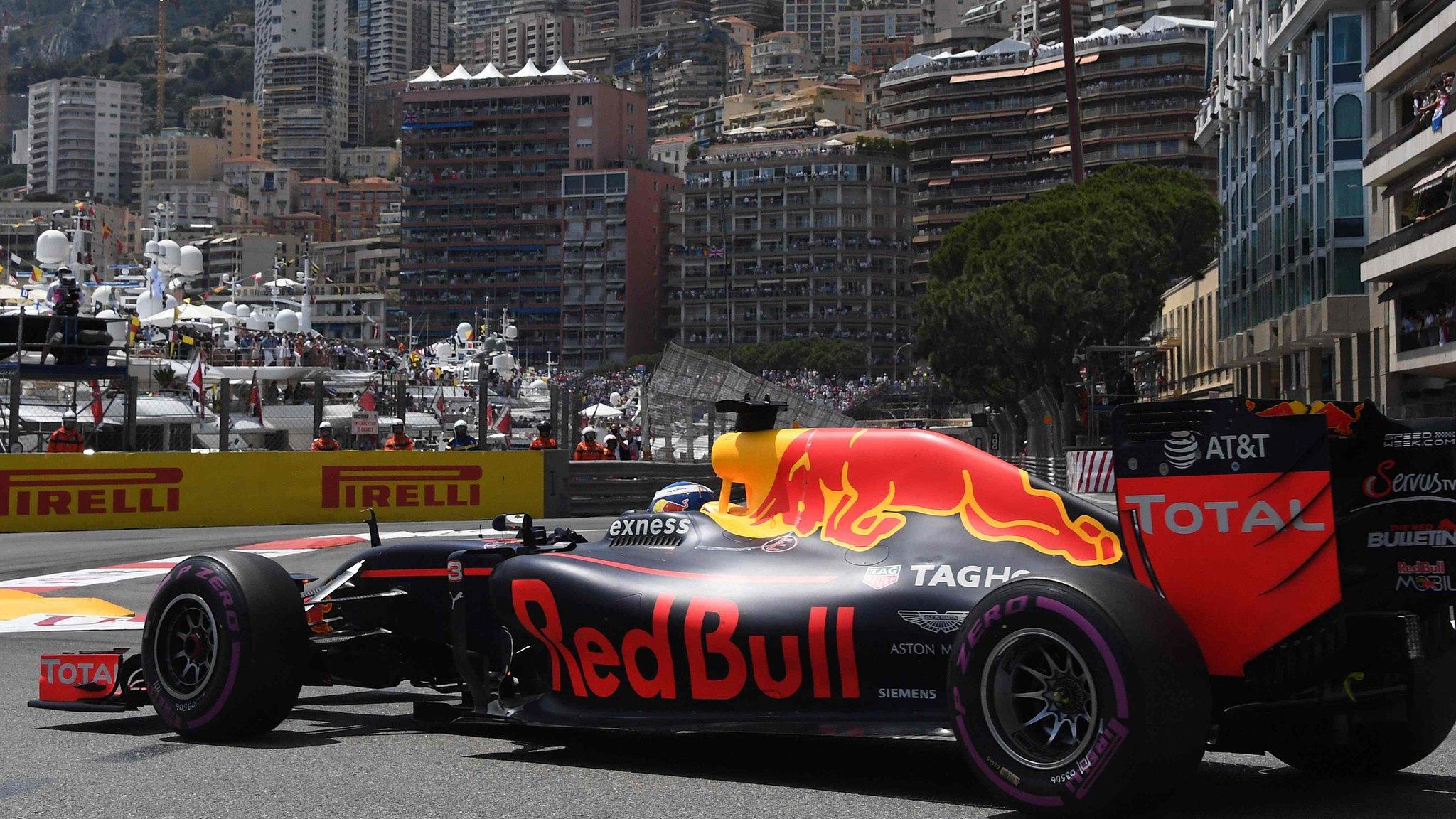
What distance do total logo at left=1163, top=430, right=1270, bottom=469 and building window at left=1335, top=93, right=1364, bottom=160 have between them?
157 ft

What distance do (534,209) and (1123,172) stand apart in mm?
113666

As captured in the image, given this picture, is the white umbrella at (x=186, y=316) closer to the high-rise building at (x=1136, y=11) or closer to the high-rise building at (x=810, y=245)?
the high-rise building at (x=810, y=245)

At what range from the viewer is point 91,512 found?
22781mm

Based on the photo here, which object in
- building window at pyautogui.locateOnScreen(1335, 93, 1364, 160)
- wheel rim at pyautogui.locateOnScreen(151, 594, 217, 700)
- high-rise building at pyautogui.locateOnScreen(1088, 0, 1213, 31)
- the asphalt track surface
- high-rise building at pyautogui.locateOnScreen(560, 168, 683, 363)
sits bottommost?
the asphalt track surface

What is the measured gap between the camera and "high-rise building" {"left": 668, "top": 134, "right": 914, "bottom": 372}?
498 feet

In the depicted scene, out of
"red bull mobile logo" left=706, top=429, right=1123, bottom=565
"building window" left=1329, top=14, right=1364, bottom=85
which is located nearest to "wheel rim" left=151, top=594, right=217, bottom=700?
"red bull mobile logo" left=706, top=429, right=1123, bottom=565

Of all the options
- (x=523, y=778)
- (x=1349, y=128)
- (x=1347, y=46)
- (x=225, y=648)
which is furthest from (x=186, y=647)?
(x=1347, y=46)

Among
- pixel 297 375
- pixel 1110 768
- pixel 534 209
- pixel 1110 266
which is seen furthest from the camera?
pixel 534 209

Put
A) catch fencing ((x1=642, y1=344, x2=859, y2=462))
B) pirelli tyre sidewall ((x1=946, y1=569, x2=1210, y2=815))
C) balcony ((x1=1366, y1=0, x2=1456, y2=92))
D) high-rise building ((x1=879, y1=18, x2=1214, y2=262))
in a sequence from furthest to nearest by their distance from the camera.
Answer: high-rise building ((x1=879, y1=18, x2=1214, y2=262)) < balcony ((x1=1366, y1=0, x2=1456, y2=92)) < catch fencing ((x1=642, y1=344, x2=859, y2=462)) < pirelli tyre sidewall ((x1=946, y1=569, x2=1210, y2=815))

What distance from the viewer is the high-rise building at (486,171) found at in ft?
570

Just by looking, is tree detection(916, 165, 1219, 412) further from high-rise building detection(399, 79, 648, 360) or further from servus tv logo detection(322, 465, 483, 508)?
high-rise building detection(399, 79, 648, 360)

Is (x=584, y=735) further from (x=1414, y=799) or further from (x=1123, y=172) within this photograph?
(x=1123, y=172)

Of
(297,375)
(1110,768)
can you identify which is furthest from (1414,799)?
(297,375)

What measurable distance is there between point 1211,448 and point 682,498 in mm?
2866
